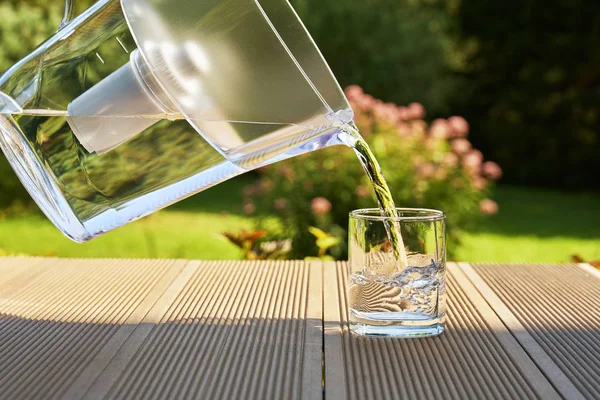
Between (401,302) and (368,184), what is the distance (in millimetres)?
2501

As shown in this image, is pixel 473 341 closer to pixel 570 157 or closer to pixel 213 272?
pixel 213 272

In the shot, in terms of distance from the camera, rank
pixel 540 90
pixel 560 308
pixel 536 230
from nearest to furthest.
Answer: pixel 560 308, pixel 536 230, pixel 540 90

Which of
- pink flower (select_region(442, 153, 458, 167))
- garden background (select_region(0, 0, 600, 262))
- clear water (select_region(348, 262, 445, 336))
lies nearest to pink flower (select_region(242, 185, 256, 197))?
pink flower (select_region(442, 153, 458, 167))

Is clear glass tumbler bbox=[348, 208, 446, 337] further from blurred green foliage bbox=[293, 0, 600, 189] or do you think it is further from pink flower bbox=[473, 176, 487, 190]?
blurred green foliage bbox=[293, 0, 600, 189]

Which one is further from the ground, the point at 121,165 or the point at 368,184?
the point at 121,165

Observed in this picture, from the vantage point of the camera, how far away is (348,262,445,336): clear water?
3.13 ft

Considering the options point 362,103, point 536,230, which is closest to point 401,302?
point 362,103

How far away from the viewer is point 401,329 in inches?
37.9

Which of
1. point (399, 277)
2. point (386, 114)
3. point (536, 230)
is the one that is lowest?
point (536, 230)

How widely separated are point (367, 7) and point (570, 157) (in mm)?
2733

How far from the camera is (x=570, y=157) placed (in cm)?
834

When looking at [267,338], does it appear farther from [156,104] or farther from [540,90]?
[540,90]

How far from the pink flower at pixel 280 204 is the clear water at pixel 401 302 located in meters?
2.47

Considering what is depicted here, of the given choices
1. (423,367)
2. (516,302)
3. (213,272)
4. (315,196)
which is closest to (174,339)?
(423,367)
